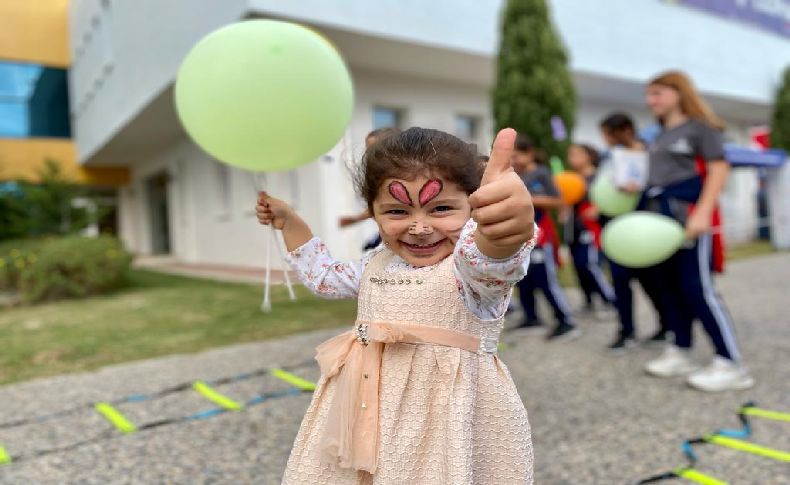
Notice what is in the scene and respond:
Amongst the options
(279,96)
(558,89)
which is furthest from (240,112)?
(558,89)

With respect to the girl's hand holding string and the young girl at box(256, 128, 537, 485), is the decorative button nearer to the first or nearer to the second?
the young girl at box(256, 128, 537, 485)

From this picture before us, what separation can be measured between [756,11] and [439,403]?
1758 cm

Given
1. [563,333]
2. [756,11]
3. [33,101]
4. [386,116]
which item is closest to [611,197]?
[563,333]

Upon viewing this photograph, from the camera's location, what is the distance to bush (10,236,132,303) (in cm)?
821

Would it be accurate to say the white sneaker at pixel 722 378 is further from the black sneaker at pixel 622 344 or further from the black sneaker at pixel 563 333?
the black sneaker at pixel 563 333

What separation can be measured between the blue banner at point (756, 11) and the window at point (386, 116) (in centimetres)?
687

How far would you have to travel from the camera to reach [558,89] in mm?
8750

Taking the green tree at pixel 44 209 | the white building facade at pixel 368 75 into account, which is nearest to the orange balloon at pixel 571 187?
the white building facade at pixel 368 75

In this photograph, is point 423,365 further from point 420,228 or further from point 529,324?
point 529,324

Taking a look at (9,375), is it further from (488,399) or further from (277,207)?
(488,399)

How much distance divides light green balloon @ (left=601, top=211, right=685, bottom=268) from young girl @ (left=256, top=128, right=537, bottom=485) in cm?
200

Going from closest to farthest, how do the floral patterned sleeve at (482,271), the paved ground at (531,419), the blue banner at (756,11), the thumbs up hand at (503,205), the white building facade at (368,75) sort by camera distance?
the thumbs up hand at (503,205), the floral patterned sleeve at (482,271), the paved ground at (531,419), the white building facade at (368,75), the blue banner at (756,11)

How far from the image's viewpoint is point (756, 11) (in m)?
15.2

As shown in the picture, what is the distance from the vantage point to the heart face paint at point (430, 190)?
139cm
